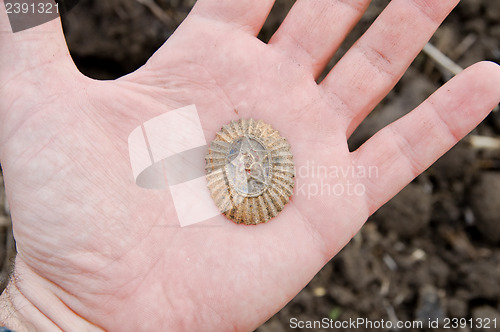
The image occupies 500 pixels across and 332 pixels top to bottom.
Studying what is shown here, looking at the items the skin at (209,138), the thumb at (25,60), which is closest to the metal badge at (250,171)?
the skin at (209,138)

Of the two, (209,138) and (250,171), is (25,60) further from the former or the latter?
(250,171)

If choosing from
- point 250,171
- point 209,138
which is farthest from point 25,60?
point 250,171

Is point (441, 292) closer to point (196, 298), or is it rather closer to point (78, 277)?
point (196, 298)

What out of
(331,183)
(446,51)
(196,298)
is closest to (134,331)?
(196,298)

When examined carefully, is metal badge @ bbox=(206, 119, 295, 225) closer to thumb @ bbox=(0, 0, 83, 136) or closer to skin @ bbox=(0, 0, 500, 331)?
skin @ bbox=(0, 0, 500, 331)

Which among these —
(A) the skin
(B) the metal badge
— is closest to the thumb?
(A) the skin
